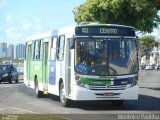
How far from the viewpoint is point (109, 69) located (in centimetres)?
1886

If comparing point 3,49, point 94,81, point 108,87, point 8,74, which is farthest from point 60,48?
point 3,49

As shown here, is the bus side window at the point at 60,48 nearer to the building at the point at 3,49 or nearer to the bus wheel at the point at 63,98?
the bus wheel at the point at 63,98

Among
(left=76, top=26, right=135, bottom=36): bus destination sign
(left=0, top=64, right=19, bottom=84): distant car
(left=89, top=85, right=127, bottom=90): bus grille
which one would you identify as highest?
(left=76, top=26, right=135, bottom=36): bus destination sign

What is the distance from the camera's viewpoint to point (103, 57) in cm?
1892

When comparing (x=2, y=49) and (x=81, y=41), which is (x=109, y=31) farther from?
(x=2, y=49)

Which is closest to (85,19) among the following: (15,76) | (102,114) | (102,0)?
(102,0)

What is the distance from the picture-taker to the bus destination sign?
1906cm

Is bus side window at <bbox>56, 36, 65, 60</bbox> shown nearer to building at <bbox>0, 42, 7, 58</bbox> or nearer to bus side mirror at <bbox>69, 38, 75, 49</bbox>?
bus side mirror at <bbox>69, 38, 75, 49</bbox>

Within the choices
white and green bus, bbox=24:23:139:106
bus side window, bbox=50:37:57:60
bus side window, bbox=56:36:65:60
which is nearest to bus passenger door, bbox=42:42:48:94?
bus side window, bbox=50:37:57:60

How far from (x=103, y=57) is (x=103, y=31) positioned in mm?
970

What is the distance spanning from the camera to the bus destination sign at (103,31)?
62.5ft

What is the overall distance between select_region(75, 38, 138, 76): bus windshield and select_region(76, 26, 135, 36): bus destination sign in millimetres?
222

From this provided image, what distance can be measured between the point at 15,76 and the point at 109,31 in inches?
1099

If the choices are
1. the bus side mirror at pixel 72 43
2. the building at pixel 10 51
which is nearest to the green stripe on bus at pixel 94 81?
the bus side mirror at pixel 72 43
